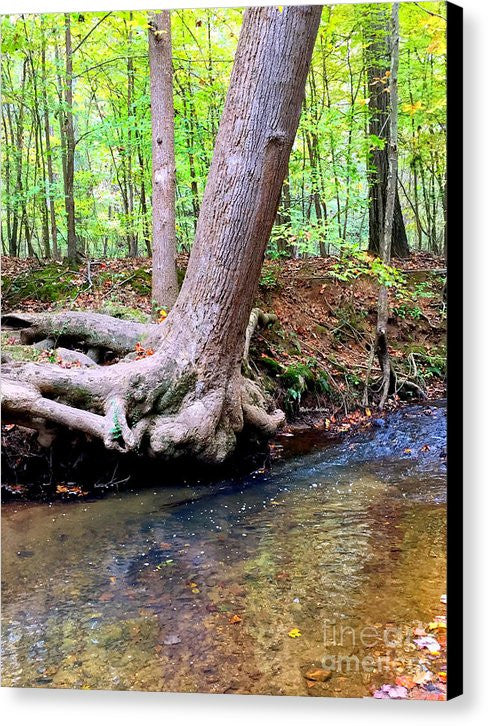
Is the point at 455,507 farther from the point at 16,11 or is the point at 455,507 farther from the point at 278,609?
the point at 16,11

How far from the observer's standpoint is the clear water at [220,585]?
216 centimetres

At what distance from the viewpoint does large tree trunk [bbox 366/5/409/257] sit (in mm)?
4141

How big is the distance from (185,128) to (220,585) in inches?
182

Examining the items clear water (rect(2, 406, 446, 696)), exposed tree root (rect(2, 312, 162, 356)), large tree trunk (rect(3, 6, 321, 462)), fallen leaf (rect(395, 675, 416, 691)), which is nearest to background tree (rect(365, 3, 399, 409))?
large tree trunk (rect(3, 6, 321, 462))

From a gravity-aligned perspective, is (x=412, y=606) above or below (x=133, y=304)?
below

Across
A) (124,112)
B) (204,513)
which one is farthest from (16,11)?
(204,513)

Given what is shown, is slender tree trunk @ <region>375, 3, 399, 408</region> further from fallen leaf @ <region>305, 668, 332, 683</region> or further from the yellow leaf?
fallen leaf @ <region>305, 668, 332, 683</region>

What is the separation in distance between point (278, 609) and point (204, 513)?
39.8 inches

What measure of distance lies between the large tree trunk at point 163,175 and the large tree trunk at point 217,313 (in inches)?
54.7

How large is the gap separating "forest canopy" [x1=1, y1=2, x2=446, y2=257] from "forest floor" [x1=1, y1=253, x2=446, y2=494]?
0.81 ft

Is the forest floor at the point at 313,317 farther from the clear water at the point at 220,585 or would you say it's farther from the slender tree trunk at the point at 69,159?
the clear water at the point at 220,585

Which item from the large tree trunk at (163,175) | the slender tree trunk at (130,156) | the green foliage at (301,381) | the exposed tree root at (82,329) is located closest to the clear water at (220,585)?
the exposed tree root at (82,329)

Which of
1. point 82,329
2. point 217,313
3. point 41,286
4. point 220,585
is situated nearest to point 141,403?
point 217,313

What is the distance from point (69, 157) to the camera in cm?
427
